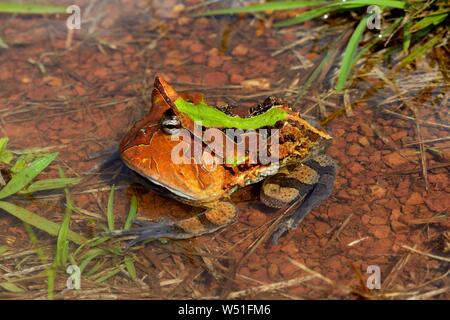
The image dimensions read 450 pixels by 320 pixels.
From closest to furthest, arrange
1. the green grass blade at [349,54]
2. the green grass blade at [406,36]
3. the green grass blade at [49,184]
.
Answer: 1. the green grass blade at [49,184]
2. the green grass blade at [349,54]
3. the green grass blade at [406,36]

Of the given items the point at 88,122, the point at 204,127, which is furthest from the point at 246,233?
the point at 88,122

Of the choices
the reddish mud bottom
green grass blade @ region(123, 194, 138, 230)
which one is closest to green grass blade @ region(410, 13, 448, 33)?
the reddish mud bottom

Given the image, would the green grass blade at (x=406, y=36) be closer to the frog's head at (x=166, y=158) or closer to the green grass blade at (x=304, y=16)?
the green grass blade at (x=304, y=16)

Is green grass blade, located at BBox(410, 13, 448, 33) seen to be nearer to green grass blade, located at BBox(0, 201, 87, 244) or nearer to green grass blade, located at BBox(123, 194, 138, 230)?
green grass blade, located at BBox(123, 194, 138, 230)

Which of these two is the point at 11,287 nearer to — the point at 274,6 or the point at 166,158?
the point at 166,158

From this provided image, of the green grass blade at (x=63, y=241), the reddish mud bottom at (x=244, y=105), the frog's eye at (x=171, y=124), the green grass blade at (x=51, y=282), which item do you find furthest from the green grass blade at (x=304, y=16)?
the green grass blade at (x=51, y=282)

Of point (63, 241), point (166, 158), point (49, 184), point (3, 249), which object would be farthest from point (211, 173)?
point (3, 249)
